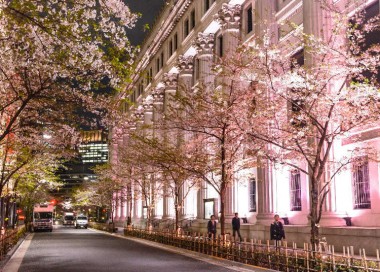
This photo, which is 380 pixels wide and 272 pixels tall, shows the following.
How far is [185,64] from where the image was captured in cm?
4969

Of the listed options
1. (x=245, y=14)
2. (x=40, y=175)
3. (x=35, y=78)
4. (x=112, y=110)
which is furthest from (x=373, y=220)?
(x=40, y=175)

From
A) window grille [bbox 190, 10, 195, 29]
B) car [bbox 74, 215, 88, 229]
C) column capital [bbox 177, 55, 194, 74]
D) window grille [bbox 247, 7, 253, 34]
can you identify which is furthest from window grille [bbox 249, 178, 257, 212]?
car [bbox 74, 215, 88, 229]

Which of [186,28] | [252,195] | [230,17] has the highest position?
[186,28]

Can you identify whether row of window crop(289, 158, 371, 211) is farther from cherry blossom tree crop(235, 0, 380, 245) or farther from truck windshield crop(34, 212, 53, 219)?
truck windshield crop(34, 212, 53, 219)

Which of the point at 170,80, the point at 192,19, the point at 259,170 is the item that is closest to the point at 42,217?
the point at 170,80

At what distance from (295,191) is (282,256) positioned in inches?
558

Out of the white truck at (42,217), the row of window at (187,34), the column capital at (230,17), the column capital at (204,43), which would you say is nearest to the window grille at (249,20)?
the row of window at (187,34)

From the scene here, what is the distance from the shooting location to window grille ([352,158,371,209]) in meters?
22.2

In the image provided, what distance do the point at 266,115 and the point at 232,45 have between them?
64.1 feet

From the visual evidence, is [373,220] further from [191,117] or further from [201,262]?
[191,117]

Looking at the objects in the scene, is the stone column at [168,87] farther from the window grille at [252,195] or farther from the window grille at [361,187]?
the window grille at [361,187]

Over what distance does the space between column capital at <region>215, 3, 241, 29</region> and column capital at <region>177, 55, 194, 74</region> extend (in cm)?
1242

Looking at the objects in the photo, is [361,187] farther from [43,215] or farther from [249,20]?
[43,215]

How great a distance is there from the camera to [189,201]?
47938 millimetres
